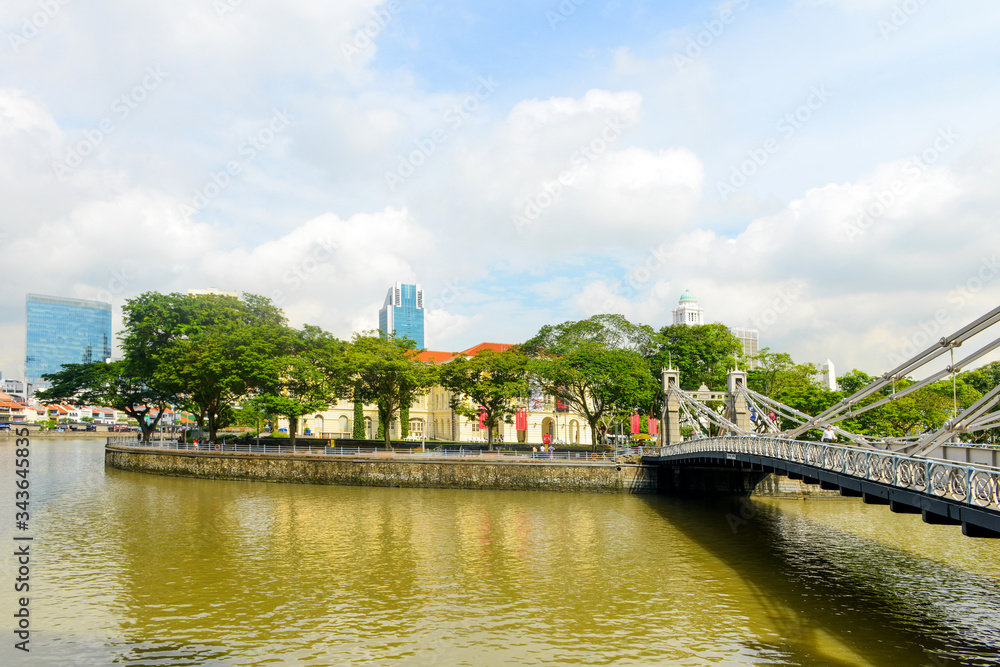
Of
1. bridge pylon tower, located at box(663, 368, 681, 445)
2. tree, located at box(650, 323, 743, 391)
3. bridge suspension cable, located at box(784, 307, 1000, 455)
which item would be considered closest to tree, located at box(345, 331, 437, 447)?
bridge pylon tower, located at box(663, 368, 681, 445)

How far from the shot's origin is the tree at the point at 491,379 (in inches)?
2021

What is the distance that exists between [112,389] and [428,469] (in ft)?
116

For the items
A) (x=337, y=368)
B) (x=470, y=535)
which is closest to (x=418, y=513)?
(x=470, y=535)

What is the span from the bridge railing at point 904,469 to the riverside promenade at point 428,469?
18.6 m

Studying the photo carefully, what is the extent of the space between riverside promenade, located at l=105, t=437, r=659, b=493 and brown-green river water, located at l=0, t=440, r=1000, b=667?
30.2ft

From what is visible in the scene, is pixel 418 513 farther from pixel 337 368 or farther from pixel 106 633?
pixel 337 368

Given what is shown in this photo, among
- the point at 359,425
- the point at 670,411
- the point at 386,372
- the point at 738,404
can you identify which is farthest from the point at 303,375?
the point at 738,404

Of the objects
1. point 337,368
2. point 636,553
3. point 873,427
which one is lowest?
point 636,553

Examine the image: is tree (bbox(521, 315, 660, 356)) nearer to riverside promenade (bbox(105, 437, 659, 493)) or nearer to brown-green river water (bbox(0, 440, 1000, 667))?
riverside promenade (bbox(105, 437, 659, 493))

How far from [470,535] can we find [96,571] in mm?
13236

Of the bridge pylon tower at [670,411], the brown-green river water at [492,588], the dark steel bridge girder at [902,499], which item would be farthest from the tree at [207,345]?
the dark steel bridge girder at [902,499]

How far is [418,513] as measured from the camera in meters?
32.7

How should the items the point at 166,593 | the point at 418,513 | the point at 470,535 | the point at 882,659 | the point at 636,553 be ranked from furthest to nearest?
the point at 418,513 → the point at 470,535 → the point at 636,553 → the point at 166,593 → the point at 882,659

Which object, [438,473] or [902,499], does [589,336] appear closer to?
[438,473]
